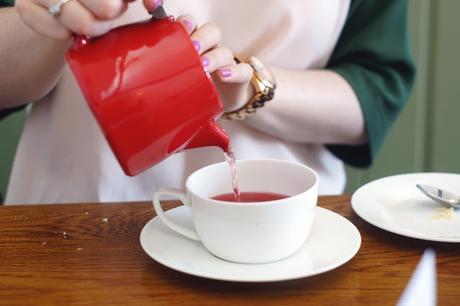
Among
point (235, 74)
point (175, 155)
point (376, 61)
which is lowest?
point (175, 155)

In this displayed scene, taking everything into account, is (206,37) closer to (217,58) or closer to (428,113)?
(217,58)

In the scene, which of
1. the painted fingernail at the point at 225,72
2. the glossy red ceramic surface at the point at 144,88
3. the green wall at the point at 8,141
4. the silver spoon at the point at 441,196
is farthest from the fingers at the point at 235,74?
the green wall at the point at 8,141

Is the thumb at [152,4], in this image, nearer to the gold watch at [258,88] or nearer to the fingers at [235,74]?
the fingers at [235,74]

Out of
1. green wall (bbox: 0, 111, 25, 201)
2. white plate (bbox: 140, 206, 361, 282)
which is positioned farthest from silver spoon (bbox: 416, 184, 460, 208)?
green wall (bbox: 0, 111, 25, 201)

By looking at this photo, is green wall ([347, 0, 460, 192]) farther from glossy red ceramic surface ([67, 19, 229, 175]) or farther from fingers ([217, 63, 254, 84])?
glossy red ceramic surface ([67, 19, 229, 175])

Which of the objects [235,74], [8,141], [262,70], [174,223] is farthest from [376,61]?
[8,141]

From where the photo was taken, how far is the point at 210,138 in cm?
54

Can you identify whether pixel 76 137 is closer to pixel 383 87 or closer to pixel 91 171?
pixel 91 171

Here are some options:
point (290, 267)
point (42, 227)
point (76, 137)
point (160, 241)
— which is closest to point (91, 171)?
point (76, 137)

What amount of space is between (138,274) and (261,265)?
10cm

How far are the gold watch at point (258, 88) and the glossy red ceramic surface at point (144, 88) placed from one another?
23cm

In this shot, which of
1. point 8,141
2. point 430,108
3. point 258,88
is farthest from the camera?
point 430,108

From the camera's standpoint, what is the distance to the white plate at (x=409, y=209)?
580mm

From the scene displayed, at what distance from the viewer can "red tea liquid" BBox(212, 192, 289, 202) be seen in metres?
0.59
